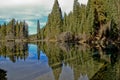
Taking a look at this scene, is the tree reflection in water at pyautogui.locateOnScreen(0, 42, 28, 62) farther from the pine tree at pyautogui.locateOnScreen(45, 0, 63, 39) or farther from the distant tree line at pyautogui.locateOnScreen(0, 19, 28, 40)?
the distant tree line at pyautogui.locateOnScreen(0, 19, 28, 40)

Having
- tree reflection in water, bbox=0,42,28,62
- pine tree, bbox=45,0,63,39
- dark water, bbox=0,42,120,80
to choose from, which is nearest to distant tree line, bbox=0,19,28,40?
pine tree, bbox=45,0,63,39

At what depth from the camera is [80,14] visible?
386 feet

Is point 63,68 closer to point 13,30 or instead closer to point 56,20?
point 56,20

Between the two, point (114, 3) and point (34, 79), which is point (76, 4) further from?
point (34, 79)

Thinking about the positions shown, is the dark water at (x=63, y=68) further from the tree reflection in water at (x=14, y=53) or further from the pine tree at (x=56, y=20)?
the pine tree at (x=56, y=20)

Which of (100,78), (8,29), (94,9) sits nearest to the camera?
(100,78)

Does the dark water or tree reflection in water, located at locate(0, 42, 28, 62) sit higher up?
tree reflection in water, located at locate(0, 42, 28, 62)

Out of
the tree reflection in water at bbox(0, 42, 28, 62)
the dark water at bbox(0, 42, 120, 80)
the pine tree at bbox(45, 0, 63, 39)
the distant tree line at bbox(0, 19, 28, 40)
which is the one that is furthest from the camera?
the distant tree line at bbox(0, 19, 28, 40)

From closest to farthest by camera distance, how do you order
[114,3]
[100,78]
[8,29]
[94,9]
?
[100,78] → [114,3] → [94,9] → [8,29]

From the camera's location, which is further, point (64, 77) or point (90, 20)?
point (90, 20)

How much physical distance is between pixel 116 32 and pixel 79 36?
3173 cm

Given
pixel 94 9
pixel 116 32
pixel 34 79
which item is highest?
pixel 94 9

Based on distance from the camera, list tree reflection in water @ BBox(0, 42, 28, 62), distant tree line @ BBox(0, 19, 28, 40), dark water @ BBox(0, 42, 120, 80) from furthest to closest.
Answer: distant tree line @ BBox(0, 19, 28, 40)
tree reflection in water @ BBox(0, 42, 28, 62)
dark water @ BBox(0, 42, 120, 80)

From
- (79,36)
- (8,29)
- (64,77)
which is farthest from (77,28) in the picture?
(64,77)
